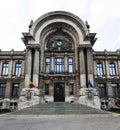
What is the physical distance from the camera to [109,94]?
31.2 metres

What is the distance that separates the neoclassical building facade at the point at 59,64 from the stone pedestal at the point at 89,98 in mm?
1017

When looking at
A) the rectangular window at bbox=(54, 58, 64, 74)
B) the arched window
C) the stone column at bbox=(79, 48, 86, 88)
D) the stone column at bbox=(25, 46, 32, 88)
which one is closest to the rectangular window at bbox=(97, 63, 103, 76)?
the stone column at bbox=(79, 48, 86, 88)

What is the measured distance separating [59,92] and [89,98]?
6129 millimetres

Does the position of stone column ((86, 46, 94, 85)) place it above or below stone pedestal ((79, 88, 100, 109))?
above

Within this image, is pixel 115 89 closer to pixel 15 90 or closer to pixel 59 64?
pixel 59 64

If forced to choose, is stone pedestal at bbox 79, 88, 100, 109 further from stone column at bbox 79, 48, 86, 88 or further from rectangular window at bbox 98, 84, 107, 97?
rectangular window at bbox 98, 84, 107, 97

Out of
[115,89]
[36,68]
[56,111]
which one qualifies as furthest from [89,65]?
[56,111]

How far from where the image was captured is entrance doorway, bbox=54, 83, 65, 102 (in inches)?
1183

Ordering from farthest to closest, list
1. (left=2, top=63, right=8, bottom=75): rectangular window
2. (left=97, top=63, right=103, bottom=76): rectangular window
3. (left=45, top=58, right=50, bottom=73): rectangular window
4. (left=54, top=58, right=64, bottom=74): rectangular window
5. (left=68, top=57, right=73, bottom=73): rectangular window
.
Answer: (left=97, top=63, right=103, bottom=76): rectangular window, (left=2, top=63, right=8, bottom=75): rectangular window, (left=68, top=57, right=73, bottom=73): rectangular window, (left=45, top=58, right=50, bottom=73): rectangular window, (left=54, top=58, right=64, bottom=74): rectangular window

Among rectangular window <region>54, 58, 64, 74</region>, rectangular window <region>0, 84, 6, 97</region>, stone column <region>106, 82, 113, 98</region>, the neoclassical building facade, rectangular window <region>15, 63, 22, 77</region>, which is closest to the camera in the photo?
the neoclassical building facade

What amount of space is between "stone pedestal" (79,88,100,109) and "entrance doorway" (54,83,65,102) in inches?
160

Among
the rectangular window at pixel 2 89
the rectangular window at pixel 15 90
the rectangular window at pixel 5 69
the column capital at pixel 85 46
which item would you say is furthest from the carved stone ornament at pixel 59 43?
the rectangular window at pixel 2 89

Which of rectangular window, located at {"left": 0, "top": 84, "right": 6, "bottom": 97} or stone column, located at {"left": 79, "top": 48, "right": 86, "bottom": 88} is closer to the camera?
stone column, located at {"left": 79, "top": 48, "right": 86, "bottom": 88}

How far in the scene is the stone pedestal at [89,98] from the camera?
87.5 feet
